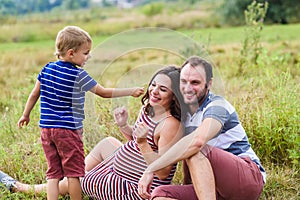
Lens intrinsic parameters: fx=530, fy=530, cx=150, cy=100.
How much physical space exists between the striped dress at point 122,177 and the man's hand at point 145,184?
164 millimetres

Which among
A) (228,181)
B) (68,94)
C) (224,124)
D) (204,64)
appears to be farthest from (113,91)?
(228,181)

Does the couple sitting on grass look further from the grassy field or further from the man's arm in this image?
the grassy field

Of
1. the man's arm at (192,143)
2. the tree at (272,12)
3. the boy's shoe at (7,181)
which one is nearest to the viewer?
the man's arm at (192,143)

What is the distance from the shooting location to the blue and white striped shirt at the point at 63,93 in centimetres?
331

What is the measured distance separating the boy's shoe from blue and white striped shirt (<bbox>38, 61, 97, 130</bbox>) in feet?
2.71

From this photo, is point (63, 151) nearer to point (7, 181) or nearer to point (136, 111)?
point (7, 181)

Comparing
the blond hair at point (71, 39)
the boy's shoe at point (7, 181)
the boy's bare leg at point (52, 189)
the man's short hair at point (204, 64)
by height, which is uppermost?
the blond hair at point (71, 39)

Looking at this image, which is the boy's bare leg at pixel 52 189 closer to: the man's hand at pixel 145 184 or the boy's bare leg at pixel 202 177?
the man's hand at pixel 145 184

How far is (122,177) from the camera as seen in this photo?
356cm

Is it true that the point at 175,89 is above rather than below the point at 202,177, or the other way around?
above

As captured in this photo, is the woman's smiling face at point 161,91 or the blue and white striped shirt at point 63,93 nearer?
the woman's smiling face at point 161,91

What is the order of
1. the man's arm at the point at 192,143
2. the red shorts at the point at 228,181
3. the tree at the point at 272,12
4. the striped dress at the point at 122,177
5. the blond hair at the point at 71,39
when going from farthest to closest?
the tree at the point at 272,12 → the striped dress at the point at 122,177 → the blond hair at the point at 71,39 → the red shorts at the point at 228,181 → the man's arm at the point at 192,143

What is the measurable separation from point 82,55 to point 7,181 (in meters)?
1.29

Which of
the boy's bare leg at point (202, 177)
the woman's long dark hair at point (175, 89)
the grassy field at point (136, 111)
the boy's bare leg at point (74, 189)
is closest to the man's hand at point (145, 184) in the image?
the boy's bare leg at point (202, 177)
